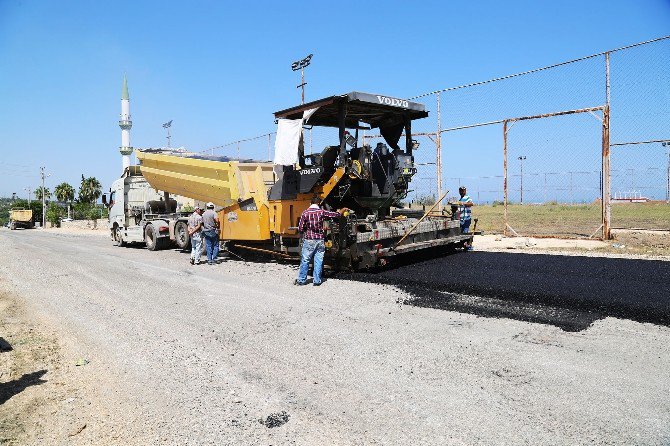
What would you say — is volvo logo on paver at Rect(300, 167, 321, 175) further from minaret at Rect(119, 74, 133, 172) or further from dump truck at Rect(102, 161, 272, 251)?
minaret at Rect(119, 74, 133, 172)

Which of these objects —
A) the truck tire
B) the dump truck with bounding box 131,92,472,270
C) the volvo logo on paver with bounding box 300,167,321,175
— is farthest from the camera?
the truck tire

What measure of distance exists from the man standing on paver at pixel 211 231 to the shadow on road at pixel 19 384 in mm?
6770

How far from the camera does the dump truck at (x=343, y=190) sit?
8094mm

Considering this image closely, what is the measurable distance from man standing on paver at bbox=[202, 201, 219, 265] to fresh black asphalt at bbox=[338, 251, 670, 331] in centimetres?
403

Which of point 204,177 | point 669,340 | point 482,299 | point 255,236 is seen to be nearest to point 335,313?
point 482,299

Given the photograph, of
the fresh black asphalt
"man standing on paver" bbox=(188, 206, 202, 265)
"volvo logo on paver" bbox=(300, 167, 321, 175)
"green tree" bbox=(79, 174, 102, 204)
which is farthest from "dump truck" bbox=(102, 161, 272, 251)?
"green tree" bbox=(79, 174, 102, 204)

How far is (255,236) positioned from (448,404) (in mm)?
7193

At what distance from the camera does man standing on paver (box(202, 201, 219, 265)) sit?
10.8 metres

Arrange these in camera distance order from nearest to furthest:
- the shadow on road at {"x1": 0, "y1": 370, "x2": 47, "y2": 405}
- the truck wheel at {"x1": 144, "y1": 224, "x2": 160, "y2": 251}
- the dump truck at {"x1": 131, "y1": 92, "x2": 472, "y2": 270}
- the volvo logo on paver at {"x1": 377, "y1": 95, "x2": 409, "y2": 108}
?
the shadow on road at {"x1": 0, "y1": 370, "x2": 47, "y2": 405}
the dump truck at {"x1": 131, "y1": 92, "x2": 472, "y2": 270}
the volvo logo on paver at {"x1": 377, "y1": 95, "x2": 409, "y2": 108}
the truck wheel at {"x1": 144, "y1": 224, "x2": 160, "y2": 251}

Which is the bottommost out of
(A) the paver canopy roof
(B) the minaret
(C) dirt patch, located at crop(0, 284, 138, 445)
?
(C) dirt patch, located at crop(0, 284, 138, 445)

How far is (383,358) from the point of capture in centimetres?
423

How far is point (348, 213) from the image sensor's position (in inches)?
312

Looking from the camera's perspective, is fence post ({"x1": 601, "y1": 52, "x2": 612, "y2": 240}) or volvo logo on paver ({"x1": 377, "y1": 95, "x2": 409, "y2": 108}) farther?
fence post ({"x1": 601, "y1": 52, "x2": 612, "y2": 240})

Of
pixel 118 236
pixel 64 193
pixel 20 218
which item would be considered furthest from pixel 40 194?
pixel 118 236
